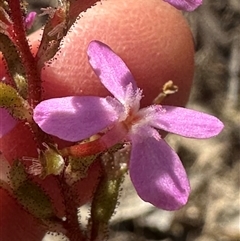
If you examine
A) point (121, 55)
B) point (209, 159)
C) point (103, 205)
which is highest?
point (121, 55)

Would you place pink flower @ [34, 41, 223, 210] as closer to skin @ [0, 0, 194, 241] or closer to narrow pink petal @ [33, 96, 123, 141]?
narrow pink petal @ [33, 96, 123, 141]

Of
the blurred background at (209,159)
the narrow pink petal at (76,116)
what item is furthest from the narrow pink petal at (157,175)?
the blurred background at (209,159)

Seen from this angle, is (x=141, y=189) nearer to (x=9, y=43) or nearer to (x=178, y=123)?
(x=178, y=123)

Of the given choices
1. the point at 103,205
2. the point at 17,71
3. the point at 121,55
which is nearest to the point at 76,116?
the point at 17,71

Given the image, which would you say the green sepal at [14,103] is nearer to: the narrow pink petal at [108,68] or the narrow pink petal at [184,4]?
the narrow pink petal at [108,68]

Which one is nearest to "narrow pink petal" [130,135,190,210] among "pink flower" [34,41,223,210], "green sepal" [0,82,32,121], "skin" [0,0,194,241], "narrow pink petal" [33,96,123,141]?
"pink flower" [34,41,223,210]

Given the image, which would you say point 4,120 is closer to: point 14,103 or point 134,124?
point 14,103
